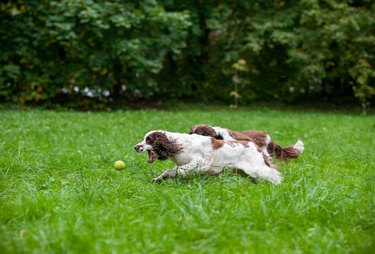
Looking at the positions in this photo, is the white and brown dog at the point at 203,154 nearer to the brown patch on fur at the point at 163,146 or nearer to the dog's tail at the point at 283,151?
the brown patch on fur at the point at 163,146

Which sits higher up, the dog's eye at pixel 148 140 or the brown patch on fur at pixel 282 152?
the dog's eye at pixel 148 140

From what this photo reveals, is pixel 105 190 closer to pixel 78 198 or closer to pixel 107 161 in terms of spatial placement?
pixel 78 198

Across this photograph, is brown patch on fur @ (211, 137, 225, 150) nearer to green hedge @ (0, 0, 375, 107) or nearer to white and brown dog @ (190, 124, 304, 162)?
white and brown dog @ (190, 124, 304, 162)

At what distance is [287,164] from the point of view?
5.53 m

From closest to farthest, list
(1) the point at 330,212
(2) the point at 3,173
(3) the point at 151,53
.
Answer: (1) the point at 330,212
(2) the point at 3,173
(3) the point at 151,53

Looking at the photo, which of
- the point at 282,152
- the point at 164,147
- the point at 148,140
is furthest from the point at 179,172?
the point at 282,152

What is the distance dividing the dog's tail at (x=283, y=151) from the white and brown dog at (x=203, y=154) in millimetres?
991

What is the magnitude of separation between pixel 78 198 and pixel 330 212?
1933 millimetres

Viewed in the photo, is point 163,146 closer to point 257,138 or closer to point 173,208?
point 173,208

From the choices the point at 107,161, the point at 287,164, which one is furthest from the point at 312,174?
the point at 107,161

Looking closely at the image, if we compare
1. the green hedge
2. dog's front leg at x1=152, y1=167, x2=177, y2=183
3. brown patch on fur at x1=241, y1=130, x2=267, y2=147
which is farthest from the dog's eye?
the green hedge

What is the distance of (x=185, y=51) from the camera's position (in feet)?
58.0

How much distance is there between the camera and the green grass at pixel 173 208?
2855 millimetres

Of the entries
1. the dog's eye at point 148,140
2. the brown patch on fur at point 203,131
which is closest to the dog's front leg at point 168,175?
the dog's eye at point 148,140
